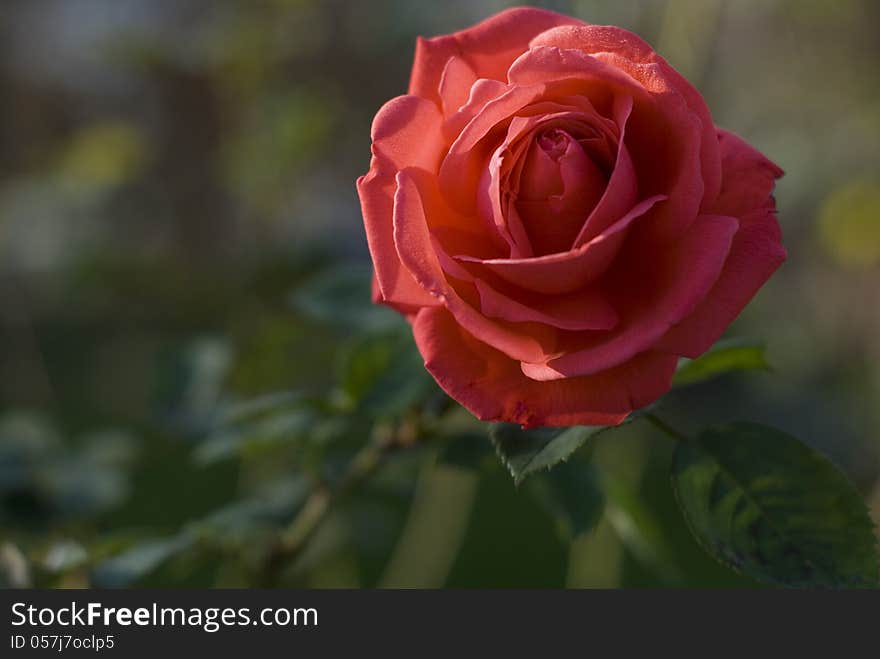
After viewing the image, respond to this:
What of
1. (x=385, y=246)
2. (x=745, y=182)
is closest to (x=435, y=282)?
(x=385, y=246)

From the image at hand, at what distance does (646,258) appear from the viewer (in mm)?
366

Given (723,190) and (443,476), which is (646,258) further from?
(443,476)

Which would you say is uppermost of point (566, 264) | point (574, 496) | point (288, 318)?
point (566, 264)

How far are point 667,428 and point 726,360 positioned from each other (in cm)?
7

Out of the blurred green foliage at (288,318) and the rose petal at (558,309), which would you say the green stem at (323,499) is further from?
the rose petal at (558,309)

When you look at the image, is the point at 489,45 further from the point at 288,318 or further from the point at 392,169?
the point at 288,318

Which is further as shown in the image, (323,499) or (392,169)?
(323,499)

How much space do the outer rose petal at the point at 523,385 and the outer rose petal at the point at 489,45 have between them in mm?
113

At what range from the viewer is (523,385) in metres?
0.36

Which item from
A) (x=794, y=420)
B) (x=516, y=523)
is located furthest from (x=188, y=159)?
(x=794, y=420)

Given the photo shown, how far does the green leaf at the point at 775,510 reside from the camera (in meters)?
0.38

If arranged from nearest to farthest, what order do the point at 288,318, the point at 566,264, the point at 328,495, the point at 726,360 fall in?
the point at 566,264 < the point at 726,360 < the point at 328,495 < the point at 288,318

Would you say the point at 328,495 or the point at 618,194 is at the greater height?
the point at 618,194

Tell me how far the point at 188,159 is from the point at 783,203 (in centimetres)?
123
